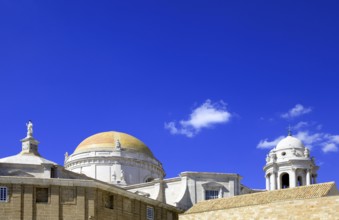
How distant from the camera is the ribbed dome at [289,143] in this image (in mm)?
77875

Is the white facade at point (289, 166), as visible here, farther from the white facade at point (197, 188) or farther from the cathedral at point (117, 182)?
the white facade at point (197, 188)

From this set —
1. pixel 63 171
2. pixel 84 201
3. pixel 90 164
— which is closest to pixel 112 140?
pixel 90 164

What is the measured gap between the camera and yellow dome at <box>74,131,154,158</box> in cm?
7969

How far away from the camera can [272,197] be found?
54594 millimetres

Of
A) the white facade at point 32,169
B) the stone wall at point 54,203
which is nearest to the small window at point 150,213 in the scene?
the stone wall at point 54,203

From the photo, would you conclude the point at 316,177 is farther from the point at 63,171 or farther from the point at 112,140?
the point at 63,171

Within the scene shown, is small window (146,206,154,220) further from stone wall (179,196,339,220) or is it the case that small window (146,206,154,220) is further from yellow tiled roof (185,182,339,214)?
stone wall (179,196,339,220)

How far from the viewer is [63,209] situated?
5194 centimetres

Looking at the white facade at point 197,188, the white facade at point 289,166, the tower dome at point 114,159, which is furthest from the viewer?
the tower dome at point 114,159

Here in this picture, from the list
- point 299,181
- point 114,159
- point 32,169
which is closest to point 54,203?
point 32,169

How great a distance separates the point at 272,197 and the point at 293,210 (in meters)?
6.36

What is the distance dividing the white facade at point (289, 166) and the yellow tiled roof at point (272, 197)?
19992mm

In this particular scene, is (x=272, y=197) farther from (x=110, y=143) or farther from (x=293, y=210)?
(x=110, y=143)

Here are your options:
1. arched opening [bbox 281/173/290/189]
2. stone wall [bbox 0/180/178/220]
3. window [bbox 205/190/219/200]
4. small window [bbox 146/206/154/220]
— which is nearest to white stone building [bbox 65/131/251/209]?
window [bbox 205/190/219/200]
